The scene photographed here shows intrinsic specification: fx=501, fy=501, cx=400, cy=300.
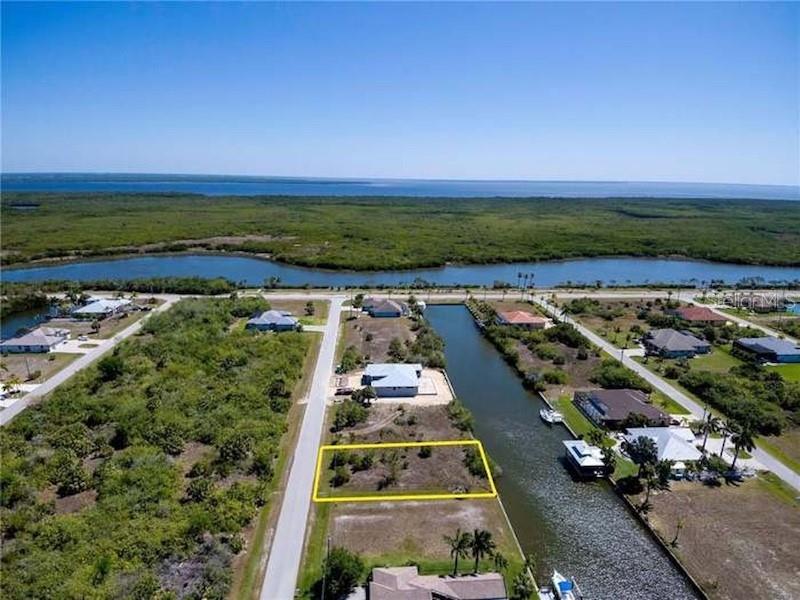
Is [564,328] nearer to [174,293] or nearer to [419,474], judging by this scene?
[419,474]

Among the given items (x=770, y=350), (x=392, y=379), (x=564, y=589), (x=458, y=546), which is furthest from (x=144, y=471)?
(x=770, y=350)

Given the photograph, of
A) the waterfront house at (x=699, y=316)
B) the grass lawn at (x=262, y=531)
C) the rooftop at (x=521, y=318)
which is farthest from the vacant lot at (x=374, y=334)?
the waterfront house at (x=699, y=316)

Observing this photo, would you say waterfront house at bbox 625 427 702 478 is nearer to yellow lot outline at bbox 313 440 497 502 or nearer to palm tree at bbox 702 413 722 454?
palm tree at bbox 702 413 722 454

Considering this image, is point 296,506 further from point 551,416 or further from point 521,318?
point 521,318

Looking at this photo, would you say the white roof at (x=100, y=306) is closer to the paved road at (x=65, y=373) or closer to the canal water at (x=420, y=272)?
the paved road at (x=65, y=373)

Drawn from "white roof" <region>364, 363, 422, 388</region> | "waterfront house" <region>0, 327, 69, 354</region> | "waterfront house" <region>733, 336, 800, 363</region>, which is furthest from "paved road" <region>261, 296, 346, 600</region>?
"waterfront house" <region>733, 336, 800, 363</region>
